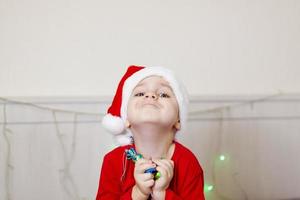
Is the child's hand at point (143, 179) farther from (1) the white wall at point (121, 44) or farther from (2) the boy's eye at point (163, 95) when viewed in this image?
(1) the white wall at point (121, 44)

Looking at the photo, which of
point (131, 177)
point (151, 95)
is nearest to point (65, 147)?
point (131, 177)

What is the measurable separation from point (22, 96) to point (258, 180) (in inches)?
40.2

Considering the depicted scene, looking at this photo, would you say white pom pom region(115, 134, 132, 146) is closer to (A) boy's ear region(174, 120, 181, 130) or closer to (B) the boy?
(B) the boy

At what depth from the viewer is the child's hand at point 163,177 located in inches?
29.7

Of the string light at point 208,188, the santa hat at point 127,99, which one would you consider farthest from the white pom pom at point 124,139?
the string light at point 208,188

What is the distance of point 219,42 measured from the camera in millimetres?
1407

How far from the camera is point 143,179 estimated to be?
0.75 metres

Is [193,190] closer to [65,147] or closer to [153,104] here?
[153,104]

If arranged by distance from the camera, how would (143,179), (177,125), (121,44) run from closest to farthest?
(143,179) → (177,125) → (121,44)

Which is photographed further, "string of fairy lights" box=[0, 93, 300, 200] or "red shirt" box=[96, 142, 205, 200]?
"string of fairy lights" box=[0, 93, 300, 200]

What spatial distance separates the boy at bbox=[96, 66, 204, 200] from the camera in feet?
2.52

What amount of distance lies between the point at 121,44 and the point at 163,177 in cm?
73

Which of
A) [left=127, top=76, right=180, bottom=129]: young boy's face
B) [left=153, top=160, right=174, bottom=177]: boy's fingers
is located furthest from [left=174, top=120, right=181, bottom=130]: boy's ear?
[left=153, top=160, right=174, bottom=177]: boy's fingers

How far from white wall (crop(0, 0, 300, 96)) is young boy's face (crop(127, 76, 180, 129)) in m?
0.53
